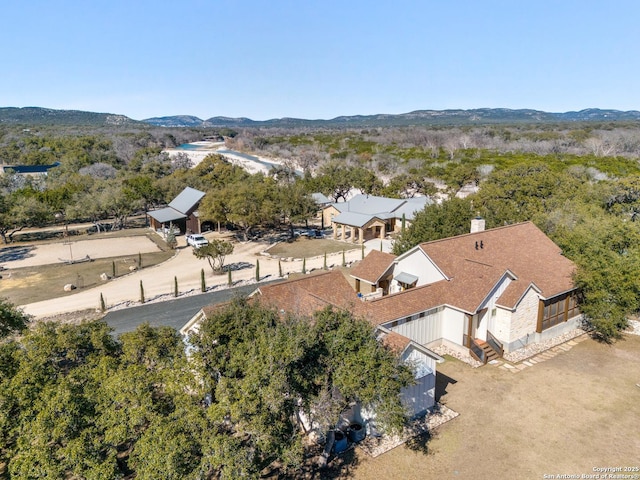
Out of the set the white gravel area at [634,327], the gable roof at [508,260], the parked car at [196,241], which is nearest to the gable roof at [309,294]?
the gable roof at [508,260]

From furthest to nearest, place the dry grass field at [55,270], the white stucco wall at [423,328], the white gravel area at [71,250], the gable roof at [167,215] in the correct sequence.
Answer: the gable roof at [167,215], the white gravel area at [71,250], the dry grass field at [55,270], the white stucco wall at [423,328]

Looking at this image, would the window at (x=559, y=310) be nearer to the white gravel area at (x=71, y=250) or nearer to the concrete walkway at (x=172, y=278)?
the concrete walkway at (x=172, y=278)

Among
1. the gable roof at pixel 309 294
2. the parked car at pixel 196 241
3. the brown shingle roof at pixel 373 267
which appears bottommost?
the parked car at pixel 196 241

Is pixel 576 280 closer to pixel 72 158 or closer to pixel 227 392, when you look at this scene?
pixel 227 392

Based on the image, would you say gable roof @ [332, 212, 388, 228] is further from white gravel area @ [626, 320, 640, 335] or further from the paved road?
white gravel area @ [626, 320, 640, 335]

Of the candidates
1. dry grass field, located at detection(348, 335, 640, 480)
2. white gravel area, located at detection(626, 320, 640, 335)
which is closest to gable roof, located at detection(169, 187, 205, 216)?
dry grass field, located at detection(348, 335, 640, 480)
